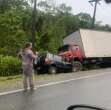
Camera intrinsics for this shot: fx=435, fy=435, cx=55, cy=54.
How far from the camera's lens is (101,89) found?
53.2ft

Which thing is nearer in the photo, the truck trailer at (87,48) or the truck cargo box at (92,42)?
the truck trailer at (87,48)

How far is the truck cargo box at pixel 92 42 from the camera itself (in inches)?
1340

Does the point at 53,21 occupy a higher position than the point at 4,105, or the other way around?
the point at 53,21

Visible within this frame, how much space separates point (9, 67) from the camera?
25.0 meters

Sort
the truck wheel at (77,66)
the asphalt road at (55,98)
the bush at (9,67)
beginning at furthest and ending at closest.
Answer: the truck wheel at (77,66) < the bush at (9,67) < the asphalt road at (55,98)

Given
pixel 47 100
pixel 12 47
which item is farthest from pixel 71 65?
pixel 47 100

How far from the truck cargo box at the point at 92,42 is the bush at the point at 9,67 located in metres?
9.02

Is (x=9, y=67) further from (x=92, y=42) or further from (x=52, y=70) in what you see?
(x=92, y=42)

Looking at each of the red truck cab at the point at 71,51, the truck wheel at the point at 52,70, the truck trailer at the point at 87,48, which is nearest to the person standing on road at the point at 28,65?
the truck wheel at the point at 52,70

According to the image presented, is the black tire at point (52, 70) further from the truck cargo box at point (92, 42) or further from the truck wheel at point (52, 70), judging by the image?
the truck cargo box at point (92, 42)

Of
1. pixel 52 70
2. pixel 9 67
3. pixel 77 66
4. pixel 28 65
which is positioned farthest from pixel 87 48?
pixel 28 65

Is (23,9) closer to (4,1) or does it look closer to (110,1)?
(4,1)

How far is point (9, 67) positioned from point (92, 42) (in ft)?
38.8

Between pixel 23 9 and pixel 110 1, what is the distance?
178 feet
